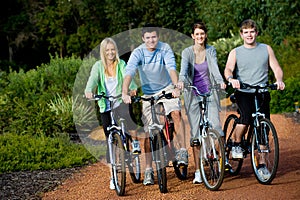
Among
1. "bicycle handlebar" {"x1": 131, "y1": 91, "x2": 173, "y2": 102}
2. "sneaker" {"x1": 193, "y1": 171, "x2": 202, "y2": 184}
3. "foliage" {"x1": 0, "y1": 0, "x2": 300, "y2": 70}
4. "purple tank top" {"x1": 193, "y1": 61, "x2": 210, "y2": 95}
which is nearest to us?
"bicycle handlebar" {"x1": 131, "y1": 91, "x2": 173, "y2": 102}

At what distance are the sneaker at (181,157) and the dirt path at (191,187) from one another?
0.30 m

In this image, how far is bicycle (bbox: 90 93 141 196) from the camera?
668 centimetres

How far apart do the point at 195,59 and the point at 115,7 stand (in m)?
16.6

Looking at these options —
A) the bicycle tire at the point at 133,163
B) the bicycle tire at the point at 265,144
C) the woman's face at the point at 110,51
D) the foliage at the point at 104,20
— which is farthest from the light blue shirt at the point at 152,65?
the foliage at the point at 104,20

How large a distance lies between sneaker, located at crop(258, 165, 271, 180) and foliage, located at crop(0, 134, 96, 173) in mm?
3023

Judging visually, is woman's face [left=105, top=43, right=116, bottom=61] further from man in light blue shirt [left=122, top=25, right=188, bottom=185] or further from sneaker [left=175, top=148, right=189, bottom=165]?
sneaker [left=175, top=148, right=189, bottom=165]

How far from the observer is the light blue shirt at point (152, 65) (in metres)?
6.78

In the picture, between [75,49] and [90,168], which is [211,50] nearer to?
[90,168]

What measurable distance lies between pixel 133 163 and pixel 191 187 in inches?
29.2

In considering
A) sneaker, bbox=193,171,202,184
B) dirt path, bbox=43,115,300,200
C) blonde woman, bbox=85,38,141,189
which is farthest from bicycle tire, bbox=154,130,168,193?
blonde woman, bbox=85,38,141,189

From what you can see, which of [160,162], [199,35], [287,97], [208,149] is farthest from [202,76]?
[287,97]

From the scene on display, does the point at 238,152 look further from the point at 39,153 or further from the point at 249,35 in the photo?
the point at 39,153

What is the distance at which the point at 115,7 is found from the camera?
2309 cm

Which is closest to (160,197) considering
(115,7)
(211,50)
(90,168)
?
(211,50)
